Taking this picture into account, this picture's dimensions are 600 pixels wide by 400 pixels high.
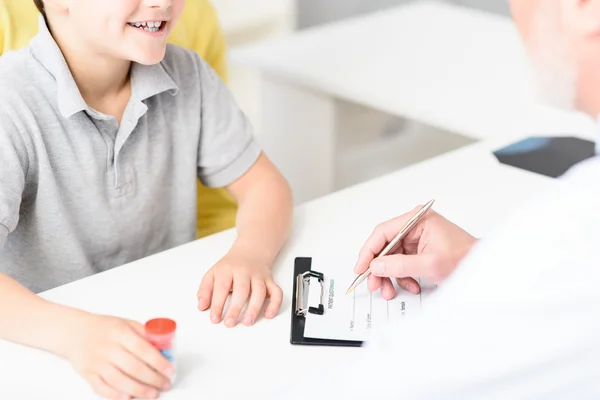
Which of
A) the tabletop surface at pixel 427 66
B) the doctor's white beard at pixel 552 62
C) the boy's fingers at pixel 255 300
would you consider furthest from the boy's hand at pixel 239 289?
the tabletop surface at pixel 427 66

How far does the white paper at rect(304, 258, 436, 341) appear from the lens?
0.92 meters

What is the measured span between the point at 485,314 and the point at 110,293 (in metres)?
0.53

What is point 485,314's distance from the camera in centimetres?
60

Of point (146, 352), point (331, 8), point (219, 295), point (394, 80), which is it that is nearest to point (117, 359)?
point (146, 352)

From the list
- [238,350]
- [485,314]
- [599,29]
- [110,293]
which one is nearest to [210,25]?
[110,293]

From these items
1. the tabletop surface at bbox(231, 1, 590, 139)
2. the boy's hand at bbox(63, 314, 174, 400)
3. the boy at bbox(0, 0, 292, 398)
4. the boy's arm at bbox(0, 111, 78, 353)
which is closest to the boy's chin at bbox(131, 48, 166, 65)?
the boy at bbox(0, 0, 292, 398)

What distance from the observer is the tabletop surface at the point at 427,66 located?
1627 mm

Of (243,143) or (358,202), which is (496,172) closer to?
(358,202)

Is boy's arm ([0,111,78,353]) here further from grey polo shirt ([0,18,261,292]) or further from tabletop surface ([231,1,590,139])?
tabletop surface ([231,1,590,139])

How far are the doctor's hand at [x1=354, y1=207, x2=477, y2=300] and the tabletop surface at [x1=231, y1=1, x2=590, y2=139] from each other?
0.55 m

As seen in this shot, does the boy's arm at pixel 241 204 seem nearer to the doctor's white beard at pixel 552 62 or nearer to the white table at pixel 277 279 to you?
the white table at pixel 277 279

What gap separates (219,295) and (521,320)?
461 millimetres

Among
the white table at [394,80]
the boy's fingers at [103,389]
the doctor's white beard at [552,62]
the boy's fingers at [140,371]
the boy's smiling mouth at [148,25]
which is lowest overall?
the boy's fingers at [103,389]

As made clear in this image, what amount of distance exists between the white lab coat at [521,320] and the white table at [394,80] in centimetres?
97
